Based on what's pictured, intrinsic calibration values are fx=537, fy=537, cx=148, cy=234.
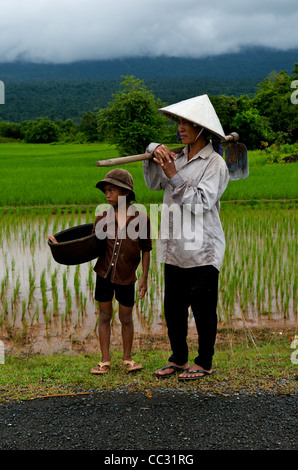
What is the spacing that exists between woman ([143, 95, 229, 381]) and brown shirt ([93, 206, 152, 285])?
0.42 feet

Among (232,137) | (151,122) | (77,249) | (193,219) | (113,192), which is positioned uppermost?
(151,122)

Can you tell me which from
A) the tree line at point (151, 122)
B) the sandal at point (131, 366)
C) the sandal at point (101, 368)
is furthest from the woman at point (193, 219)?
the tree line at point (151, 122)

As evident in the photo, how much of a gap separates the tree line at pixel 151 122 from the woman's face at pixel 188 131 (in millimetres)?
16809

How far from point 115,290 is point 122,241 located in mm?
274

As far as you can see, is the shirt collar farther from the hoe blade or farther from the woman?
the hoe blade

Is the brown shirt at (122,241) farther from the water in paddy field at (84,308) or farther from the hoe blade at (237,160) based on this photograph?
the water in paddy field at (84,308)

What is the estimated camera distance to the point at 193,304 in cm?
285

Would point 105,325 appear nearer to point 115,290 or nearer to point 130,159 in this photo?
point 115,290

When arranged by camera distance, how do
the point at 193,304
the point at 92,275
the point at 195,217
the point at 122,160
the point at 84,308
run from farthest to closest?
the point at 92,275 < the point at 84,308 < the point at 193,304 < the point at 195,217 < the point at 122,160

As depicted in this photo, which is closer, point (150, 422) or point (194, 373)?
point (150, 422)

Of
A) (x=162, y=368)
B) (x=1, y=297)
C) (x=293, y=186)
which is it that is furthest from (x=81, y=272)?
(x=293, y=186)

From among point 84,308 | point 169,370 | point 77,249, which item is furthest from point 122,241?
point 84,308
